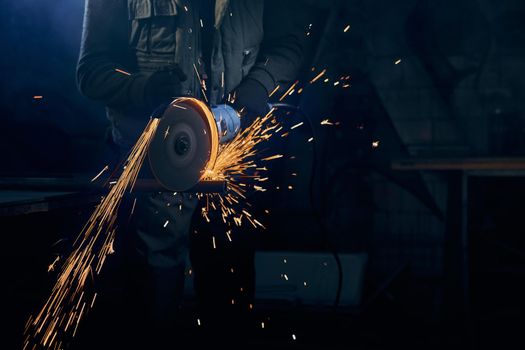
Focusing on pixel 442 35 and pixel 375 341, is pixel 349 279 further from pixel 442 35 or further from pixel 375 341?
pixel 442 35

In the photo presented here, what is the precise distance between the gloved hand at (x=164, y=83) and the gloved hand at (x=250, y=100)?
1.36ft

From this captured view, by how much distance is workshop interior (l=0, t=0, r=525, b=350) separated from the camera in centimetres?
225

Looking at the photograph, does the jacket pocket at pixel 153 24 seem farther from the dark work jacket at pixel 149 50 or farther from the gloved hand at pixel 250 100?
the gloved hand at pixel 250 100

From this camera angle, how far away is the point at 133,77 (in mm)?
2209

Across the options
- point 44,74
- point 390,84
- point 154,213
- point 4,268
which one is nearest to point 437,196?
point 390,84

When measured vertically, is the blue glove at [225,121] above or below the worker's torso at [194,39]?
below

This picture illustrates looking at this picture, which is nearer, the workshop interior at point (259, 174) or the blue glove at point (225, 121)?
the blue glove at point (225, 121)

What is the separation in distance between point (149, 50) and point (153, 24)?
109 mm

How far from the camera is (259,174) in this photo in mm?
2861

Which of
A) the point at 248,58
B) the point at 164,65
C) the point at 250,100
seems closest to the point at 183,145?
the point at 164,65

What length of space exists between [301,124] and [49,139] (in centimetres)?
199

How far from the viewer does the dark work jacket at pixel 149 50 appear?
230 cm

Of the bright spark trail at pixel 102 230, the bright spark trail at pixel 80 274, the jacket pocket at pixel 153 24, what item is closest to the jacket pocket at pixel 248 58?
the bright spark trail at pixel 102 230

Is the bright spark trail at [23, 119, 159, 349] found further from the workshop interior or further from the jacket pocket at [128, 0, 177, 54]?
the jacket pocket at [128, 0, 177, 54]
